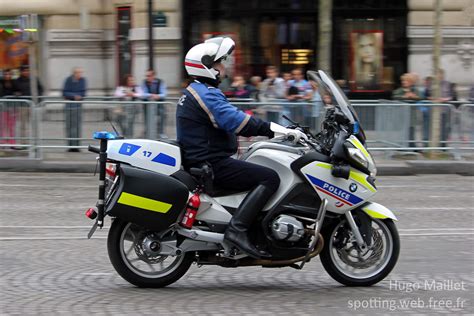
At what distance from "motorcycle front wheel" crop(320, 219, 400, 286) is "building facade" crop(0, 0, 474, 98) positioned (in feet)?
59.4

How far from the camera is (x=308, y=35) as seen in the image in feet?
80.8

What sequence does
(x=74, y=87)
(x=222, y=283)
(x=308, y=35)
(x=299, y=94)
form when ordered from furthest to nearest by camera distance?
(x=308, y=35), (x=74, y=87), (x=299, y=94), (x=222, y=283)

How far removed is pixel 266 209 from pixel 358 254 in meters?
0.82

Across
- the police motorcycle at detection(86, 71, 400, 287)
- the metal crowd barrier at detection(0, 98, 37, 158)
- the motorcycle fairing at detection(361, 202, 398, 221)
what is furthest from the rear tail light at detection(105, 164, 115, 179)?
the metal crowd barrier at detection(0, 98, 37, 158)

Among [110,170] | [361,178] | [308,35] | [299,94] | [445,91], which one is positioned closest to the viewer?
[110,170]

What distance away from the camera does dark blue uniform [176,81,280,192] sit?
20.3 feet

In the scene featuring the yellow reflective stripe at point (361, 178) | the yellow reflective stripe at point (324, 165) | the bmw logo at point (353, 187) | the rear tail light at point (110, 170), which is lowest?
the bmw logo at point (353, 187)

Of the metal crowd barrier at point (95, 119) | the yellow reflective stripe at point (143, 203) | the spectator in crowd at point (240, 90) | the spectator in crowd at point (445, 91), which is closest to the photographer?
the yellow reflective stripe at point (143, 203)

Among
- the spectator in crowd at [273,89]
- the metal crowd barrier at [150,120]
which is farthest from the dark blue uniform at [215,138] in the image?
the spectator in crowd at [273,89]

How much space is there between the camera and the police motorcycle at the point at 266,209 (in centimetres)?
617

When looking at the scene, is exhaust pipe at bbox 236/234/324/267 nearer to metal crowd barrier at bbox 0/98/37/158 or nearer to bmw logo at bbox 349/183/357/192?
bmw logo at bbox 349/183/357/192

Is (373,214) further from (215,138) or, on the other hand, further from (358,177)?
(215,138)

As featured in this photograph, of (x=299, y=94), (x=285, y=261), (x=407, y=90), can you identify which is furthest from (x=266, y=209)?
(x=407, y=90)

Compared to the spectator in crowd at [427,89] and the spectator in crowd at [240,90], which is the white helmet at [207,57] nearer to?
the spectator in crowd at [240,90]
